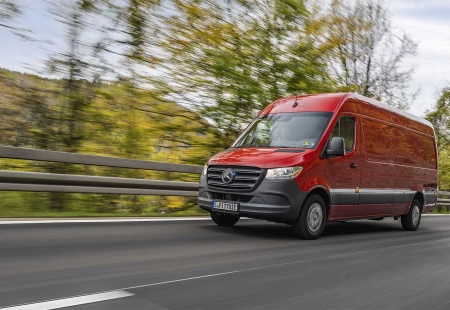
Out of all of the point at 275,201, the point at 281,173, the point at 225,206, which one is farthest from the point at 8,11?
the point at 275,201

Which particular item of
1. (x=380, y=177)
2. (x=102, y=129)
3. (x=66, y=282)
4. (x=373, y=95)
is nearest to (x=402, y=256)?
(x=380, y=177)

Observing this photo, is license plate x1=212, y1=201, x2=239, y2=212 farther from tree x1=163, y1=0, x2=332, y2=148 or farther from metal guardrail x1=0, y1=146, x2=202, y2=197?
tree x1=163, y1=0, x2=332, y2=148

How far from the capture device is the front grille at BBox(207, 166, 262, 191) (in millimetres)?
7781

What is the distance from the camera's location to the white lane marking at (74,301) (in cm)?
363

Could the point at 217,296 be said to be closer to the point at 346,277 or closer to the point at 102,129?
the point at 346,277

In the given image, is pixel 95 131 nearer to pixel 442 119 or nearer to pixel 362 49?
pixel 362 49

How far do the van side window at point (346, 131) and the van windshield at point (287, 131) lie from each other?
211 mm

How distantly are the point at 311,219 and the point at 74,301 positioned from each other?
4.92 meters

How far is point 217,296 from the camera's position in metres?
4.34

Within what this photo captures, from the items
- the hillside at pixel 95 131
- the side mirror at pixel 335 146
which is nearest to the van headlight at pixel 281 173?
the side mirror at pixel 335 146

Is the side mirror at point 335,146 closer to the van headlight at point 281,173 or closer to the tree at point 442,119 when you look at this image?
the van headlight at point 281,173

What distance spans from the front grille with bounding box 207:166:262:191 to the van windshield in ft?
2.64

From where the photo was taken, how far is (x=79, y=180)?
9.17 meters

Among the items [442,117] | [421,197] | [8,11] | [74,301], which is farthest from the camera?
[442,117]
